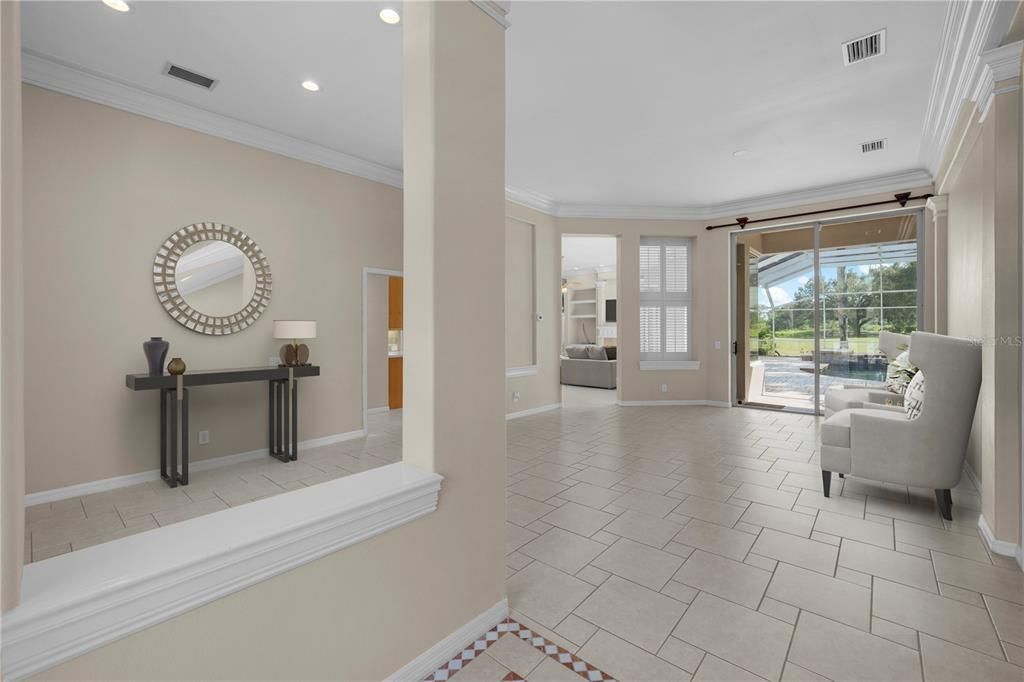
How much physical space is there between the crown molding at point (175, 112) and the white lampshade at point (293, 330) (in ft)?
5.49

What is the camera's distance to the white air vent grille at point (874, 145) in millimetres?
4594

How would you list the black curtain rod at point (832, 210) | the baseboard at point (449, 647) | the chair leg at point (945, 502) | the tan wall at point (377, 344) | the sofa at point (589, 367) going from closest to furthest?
the baseboard at point (449, 647), the chair leg at point (945, 502), the black curtain rod at point (832, 210), the tan wall at point (377, 344), the sofa at point (589, 367)

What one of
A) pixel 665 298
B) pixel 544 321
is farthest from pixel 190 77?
pixel 665 298

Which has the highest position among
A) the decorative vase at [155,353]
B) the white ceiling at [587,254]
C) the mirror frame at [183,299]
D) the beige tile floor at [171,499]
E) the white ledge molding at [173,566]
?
the white ceiling at [587,254]

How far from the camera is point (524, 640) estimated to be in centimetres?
187

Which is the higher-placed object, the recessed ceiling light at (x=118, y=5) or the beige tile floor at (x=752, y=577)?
the recessed ceiling light at (x=118, y=5)

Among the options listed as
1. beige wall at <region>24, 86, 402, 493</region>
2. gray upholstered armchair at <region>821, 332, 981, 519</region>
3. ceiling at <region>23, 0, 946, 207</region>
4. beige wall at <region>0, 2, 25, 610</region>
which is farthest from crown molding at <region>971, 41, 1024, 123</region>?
beige wall at <region>24, 86, 402, 493</region>

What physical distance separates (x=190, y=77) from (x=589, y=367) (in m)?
7.66

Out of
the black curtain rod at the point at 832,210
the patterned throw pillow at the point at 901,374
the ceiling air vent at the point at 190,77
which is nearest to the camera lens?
the ceiling air vent at the point at 190,77

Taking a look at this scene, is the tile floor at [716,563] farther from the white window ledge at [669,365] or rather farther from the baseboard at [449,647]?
the white window ledge at [669,365]

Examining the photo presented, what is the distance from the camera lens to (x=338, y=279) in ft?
16.4

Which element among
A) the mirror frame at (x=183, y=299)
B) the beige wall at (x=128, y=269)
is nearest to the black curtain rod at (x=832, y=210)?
the beige wall at (x=128, y=269)

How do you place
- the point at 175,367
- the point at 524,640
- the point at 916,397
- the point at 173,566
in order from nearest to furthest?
the point at 173,566
the point at 524,640
the point at 916,397
the point at 175,367

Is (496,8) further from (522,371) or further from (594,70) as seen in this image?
(522,371)
